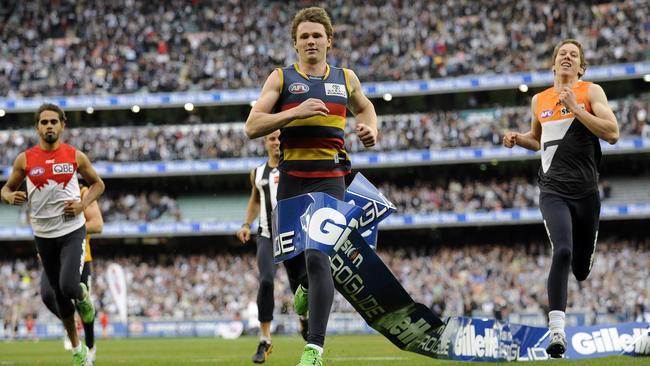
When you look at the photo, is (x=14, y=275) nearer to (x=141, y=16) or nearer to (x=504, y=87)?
(x=141, y=16)

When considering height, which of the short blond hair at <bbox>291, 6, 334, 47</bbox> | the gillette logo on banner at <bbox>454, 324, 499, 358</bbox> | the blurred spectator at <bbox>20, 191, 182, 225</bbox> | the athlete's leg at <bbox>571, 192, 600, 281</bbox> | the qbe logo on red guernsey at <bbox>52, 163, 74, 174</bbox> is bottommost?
the blurred spectator at <bbox>20, 191, 182, 225</bbox>

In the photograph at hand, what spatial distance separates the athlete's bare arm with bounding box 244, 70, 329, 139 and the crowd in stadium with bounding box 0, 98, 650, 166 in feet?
111

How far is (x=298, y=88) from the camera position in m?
7.20

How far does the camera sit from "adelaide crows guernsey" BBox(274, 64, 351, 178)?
7.16m

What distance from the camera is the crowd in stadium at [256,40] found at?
41.9 meters

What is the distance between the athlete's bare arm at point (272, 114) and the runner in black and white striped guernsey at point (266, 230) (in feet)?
12.6

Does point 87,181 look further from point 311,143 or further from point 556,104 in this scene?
point 556,104

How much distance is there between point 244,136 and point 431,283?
→ 1217 cm

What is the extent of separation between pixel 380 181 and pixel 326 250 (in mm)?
36985

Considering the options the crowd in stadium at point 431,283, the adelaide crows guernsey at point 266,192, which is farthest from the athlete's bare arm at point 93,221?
the crowd in stadium at point 431,283

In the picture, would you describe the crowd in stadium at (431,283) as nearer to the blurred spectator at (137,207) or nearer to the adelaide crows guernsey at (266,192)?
the blurred spectator at (137,207)

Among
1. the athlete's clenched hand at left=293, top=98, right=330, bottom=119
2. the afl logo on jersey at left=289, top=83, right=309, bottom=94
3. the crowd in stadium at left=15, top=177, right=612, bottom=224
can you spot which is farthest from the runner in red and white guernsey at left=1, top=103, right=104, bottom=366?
the crowd in stadium at left=15, top=177, right=612, bottom=224

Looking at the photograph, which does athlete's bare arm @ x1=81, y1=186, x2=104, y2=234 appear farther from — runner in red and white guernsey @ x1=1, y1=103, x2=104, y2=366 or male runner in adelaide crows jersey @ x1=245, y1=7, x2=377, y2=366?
male runner in adelaide crows jersey @ x1=245, y1=7, x2=377, y2=366

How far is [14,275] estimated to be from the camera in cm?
4166
